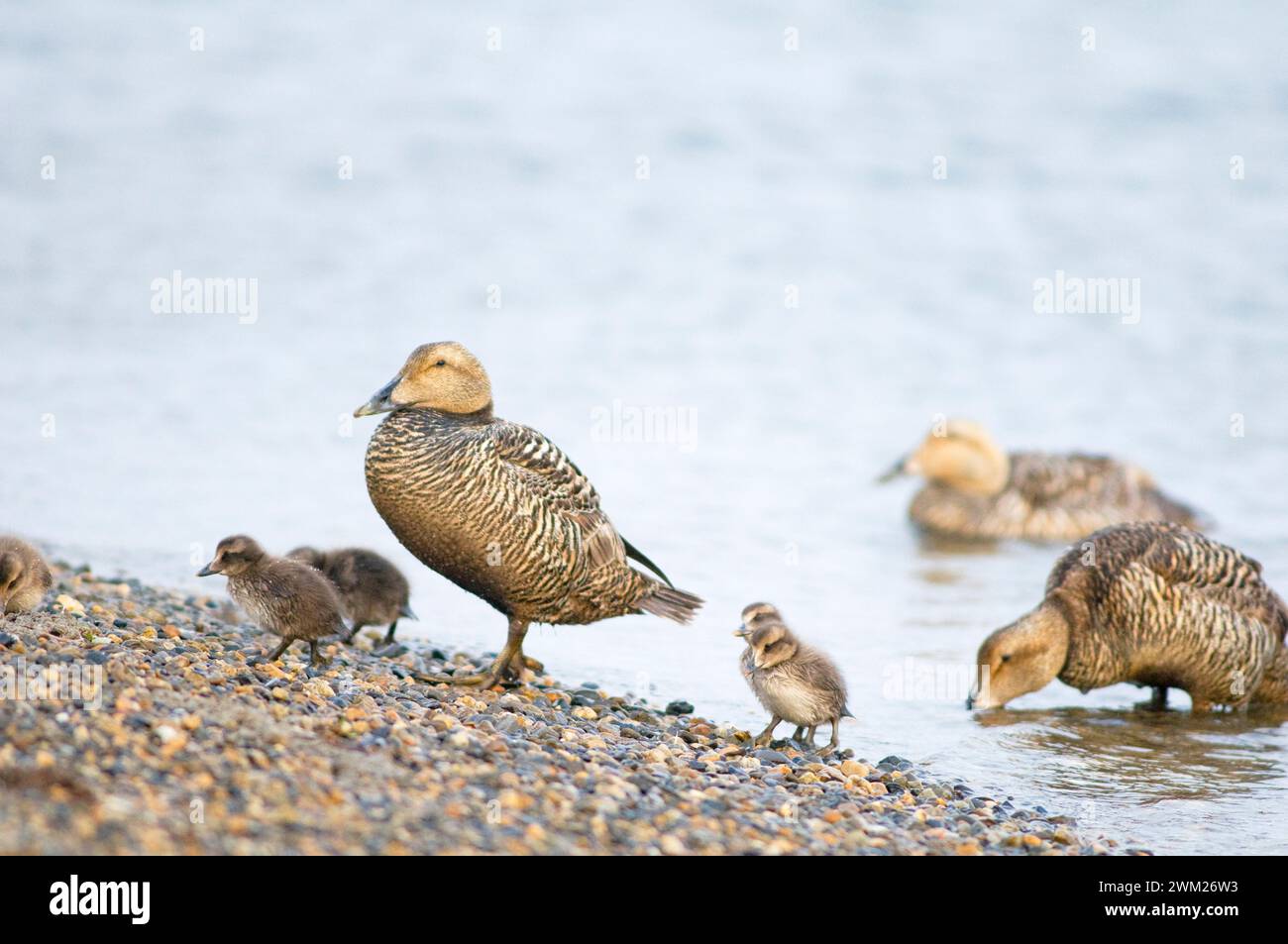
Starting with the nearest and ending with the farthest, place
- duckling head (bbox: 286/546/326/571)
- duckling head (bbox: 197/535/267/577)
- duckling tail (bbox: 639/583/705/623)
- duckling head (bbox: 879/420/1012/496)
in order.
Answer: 1. duckling head (bbox: 197/535/267/577)
2. duckling tail (bbox: 639/583/705/623)
3. duckling head (bbox: 286/546/326/571)
4. duckling head (bbox: 879/420/1012/496)

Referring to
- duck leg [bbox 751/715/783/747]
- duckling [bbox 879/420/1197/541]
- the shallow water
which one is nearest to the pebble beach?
duck leg [bbox 751/715/783/747]

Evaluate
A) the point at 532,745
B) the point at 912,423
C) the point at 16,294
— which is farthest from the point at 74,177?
the point at 532,745

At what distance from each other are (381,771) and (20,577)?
2241mm

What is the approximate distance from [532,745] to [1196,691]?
12.8 feet

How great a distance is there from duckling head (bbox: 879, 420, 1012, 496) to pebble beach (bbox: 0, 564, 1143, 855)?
5237 mm

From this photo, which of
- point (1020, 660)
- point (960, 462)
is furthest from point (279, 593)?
point (960, 462)

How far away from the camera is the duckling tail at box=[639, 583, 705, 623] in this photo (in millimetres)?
7375

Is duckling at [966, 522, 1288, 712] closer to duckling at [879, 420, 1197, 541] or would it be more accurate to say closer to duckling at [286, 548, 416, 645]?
duckling at [286, 548, 416, 645]

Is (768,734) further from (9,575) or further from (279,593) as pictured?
(9,575)

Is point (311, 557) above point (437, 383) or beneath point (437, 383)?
beneath

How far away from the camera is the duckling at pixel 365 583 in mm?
7438

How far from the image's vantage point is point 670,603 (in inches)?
292

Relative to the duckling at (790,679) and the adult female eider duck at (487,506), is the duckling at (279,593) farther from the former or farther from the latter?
the duckling at (790,679)
